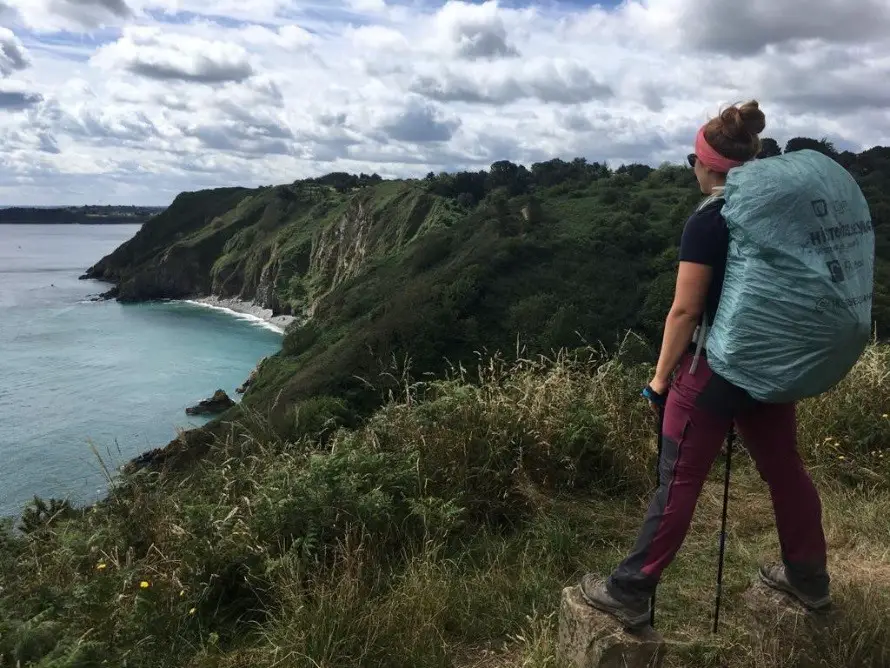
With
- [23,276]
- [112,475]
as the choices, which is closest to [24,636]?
[112,475]

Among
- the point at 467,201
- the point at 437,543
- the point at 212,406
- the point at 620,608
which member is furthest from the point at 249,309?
the point at 620,608

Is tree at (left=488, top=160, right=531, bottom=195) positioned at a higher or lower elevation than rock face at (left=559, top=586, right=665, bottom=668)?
higher

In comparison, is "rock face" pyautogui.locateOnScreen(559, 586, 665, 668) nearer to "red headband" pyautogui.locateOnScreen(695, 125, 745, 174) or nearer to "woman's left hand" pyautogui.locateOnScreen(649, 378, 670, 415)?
"woman's left hand" pyautogui.locateOnScreen(649, 378, 670, 415)

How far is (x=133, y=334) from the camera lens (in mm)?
70000

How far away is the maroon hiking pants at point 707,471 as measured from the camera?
2492 mm

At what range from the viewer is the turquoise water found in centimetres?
3353

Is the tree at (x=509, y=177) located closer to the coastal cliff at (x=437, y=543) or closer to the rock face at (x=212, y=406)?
the rock face at (x=212, y=406)

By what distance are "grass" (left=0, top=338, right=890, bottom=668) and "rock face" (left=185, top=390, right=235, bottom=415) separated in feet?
129

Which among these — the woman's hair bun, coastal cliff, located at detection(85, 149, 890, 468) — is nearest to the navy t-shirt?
the woman's hair bun

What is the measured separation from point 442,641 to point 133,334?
73985mm

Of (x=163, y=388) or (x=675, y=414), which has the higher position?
(x=675, y=414)

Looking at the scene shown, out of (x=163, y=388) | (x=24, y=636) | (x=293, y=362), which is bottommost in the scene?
(x=163, y=388)

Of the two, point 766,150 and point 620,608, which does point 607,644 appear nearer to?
point 620,608

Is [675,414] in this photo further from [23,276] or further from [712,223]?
[23,276]
